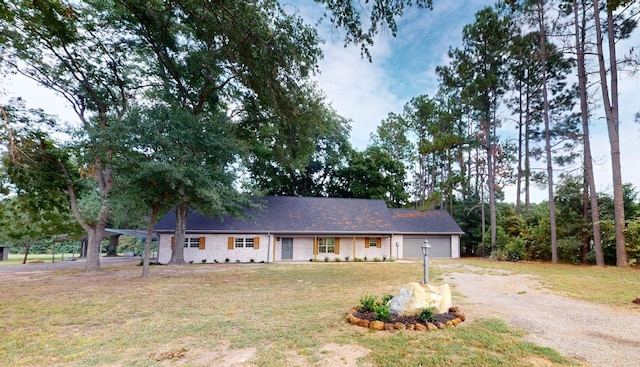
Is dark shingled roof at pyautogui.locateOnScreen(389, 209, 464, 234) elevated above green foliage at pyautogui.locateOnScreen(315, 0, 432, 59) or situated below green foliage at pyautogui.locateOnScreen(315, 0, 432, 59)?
Answer: below

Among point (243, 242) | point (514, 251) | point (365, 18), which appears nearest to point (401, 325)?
point (365, 18)

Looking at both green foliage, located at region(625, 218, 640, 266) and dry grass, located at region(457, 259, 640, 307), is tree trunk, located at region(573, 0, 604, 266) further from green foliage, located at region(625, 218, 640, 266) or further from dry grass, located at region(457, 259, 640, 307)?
dry grass, located at region(457, 259, 640, 307)

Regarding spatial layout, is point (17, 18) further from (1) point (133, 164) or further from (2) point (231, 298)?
(2) point (231, 298)

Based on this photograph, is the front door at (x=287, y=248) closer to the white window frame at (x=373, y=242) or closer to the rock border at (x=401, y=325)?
the white window frame at (x=373, y=242)

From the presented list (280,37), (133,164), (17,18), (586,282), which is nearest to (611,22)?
(586,282)

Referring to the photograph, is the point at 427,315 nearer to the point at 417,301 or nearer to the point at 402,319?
the point at 417,301

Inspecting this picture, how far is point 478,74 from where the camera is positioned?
807 inches

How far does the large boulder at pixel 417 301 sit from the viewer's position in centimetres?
542

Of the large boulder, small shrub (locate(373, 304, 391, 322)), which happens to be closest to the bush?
the large boulder

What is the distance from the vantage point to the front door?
19.8 m

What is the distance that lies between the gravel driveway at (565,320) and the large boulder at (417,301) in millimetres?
643

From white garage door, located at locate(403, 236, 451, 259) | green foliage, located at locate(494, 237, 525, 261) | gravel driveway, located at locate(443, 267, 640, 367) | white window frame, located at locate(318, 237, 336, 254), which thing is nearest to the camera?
gravel driveway, located at locate(443, 267, 640, 367)

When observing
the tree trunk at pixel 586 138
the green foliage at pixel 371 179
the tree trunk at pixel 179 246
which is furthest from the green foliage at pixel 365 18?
the green foliage at pixel 371 179

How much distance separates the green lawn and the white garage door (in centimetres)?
1461
